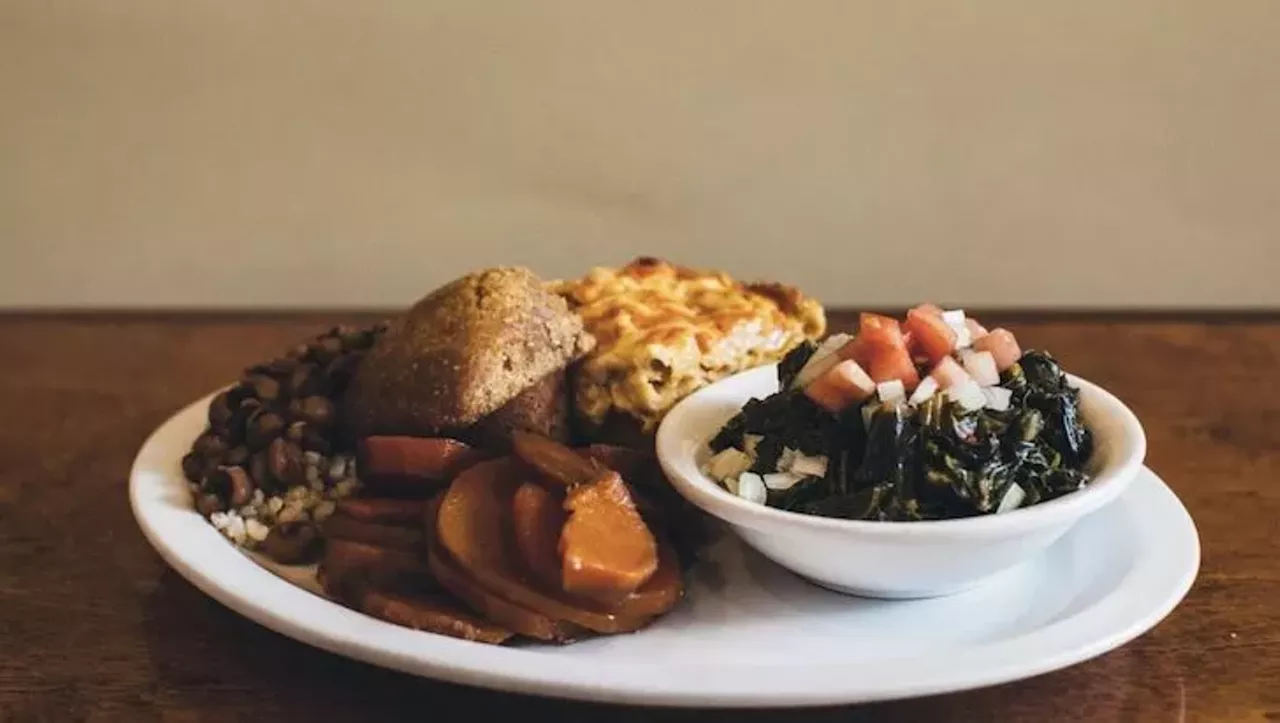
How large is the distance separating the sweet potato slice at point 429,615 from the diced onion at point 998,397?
607 millimetres

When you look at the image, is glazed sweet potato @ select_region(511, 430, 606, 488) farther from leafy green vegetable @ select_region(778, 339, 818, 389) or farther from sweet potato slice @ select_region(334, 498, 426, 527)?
leafy green vegetable @ select_region(778, 339, 818, 389)

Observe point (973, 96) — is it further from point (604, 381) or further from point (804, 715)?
point (804, 715)

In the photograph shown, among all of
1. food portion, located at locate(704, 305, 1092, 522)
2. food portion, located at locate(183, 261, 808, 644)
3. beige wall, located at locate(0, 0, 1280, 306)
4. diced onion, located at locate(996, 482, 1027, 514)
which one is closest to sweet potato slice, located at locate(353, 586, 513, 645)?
food portion, located at locate(183, 261, 808, 644)

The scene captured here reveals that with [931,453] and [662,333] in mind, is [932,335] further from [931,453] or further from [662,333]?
[662,333]

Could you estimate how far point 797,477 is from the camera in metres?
1.61

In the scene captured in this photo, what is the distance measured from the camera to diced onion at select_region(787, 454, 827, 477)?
1603 millimetres

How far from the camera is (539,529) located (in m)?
1.53

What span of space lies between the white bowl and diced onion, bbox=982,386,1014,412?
0.12 metres

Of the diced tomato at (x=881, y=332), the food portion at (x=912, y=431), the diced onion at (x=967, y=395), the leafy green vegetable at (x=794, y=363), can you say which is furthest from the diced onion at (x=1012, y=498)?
Result: the leafy green vegetable at (x=794, y=363)

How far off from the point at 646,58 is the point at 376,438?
1.57 meters

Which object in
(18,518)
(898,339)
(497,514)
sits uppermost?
(898,339)

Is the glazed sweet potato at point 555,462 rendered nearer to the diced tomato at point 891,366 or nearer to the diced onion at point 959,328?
the diced tomato at point 891,366

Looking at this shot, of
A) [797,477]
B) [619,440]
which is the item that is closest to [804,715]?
[797,477]

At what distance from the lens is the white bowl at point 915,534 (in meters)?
1.47
